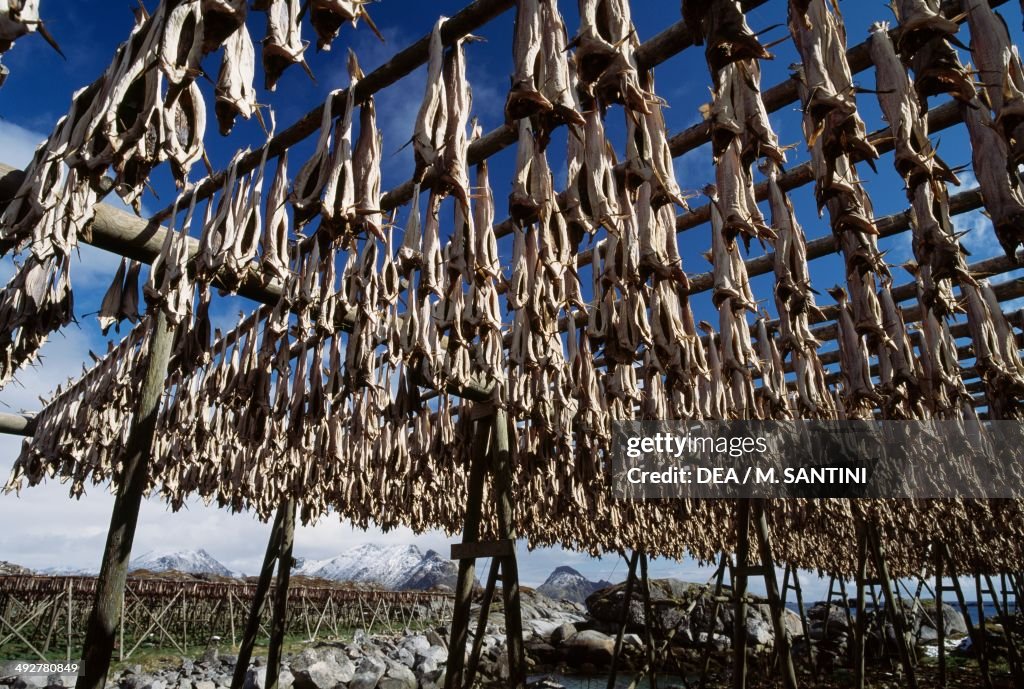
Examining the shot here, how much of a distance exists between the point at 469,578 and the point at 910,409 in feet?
17.5

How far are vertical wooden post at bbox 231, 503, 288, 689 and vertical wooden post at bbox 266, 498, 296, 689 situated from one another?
0.08m

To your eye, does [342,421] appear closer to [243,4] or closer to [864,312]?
[864,312]

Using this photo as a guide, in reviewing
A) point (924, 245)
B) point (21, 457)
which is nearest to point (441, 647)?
point (21, 457)

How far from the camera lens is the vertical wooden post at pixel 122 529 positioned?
3.66 meters

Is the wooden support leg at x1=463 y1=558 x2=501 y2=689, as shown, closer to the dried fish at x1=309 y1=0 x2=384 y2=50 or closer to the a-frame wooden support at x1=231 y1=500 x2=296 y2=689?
the a-frame wooden support at x1=231 y1=500 x2=296 y2=689

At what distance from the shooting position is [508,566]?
529cm

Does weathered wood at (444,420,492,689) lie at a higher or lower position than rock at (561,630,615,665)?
higher

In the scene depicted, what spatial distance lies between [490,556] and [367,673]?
11.4 m

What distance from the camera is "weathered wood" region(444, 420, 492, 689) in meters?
5.18

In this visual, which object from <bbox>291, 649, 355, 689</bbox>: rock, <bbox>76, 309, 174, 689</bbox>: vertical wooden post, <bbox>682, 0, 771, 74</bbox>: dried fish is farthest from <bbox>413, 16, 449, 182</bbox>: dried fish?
<bbox>291, 649, 355, 689</bbox>: rock

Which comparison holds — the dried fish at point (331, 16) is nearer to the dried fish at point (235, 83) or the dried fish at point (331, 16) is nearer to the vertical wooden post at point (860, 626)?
the dried fish at point (235, 83)

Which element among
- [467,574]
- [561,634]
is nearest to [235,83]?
[467,574]

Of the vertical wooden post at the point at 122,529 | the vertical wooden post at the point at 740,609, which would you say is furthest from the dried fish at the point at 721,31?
the vertical wooden post at the point at 740,609

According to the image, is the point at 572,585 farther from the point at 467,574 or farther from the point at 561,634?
the point at 467,574
